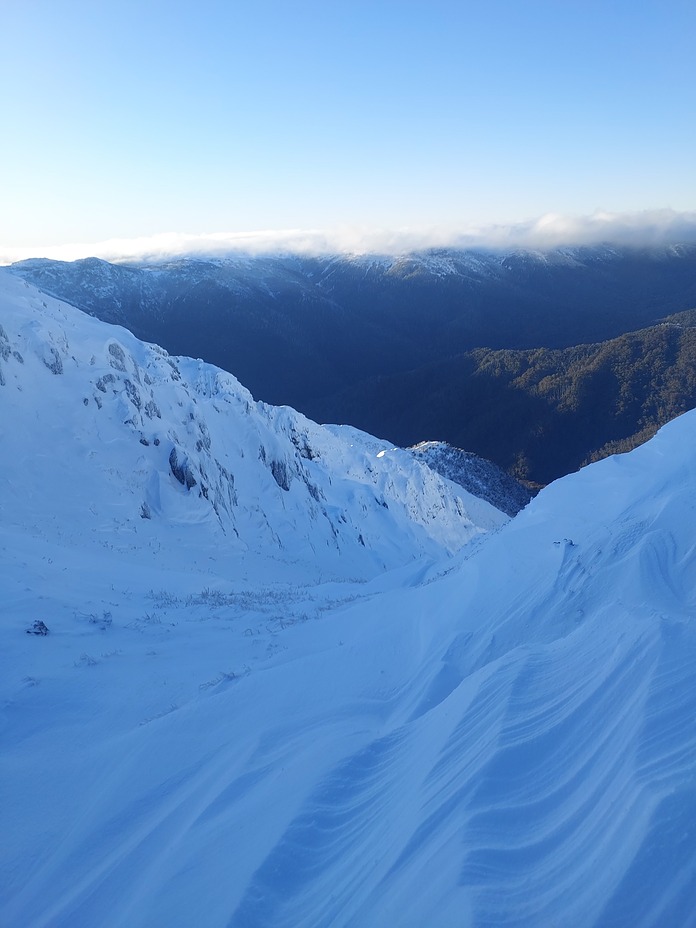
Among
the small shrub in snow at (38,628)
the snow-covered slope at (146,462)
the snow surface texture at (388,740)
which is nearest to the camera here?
the snow surface texture at (388,740)

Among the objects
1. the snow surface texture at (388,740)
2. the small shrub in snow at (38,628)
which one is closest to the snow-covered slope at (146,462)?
the snow surface texture at (388,740)

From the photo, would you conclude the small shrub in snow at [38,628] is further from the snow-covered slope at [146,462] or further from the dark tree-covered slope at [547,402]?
the dark tree-covered slope at [547,402]

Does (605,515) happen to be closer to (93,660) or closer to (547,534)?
(547,534)

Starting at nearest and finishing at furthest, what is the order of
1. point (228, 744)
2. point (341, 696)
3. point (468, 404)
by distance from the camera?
1. point (228, 744)
2. point (341, 696)
3. point (468, 404)

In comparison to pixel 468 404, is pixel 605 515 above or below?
above

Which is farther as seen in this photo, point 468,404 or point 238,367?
point 238,367

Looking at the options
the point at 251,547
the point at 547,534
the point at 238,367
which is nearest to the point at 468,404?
the point at 238,367

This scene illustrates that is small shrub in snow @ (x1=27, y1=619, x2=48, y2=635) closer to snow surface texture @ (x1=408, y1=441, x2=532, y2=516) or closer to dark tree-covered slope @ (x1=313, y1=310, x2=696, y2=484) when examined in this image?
snow surface texture @ (x1=408, y1=441, x2=532, y2=516)
